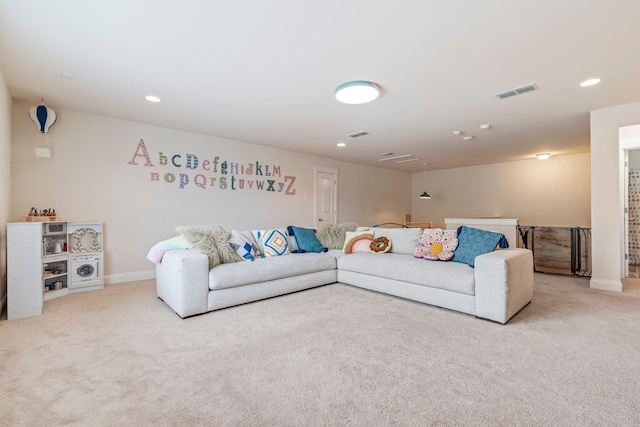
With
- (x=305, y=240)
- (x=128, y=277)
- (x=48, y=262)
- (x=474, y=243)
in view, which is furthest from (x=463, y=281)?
(x=48, y=262)

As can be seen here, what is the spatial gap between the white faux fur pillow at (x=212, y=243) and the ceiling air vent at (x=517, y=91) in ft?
11.6

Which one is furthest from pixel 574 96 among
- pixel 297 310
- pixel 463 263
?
pixel 297 310

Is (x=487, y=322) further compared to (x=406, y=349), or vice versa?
(x=487, y=322)

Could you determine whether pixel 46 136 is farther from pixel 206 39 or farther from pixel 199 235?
pixel 206 39

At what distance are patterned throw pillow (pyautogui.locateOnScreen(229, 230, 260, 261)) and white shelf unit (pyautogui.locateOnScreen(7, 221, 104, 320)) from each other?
1862mm

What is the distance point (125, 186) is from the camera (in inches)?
168

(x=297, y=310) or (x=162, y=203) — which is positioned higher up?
(x=162, y=203)

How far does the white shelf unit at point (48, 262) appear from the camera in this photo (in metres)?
2.74

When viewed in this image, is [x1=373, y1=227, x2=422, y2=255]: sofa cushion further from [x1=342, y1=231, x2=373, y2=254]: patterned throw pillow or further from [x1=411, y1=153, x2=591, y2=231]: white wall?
[x1=411, y1=153, x2=591, y2=231]: white wall

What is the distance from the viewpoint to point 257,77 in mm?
2889

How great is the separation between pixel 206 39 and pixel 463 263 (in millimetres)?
3267

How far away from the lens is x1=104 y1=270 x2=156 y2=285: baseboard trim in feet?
13.5

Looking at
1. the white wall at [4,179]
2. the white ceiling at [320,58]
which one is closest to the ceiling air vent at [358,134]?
the white ceiling at [320,58]

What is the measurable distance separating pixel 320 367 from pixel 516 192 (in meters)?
7.72
